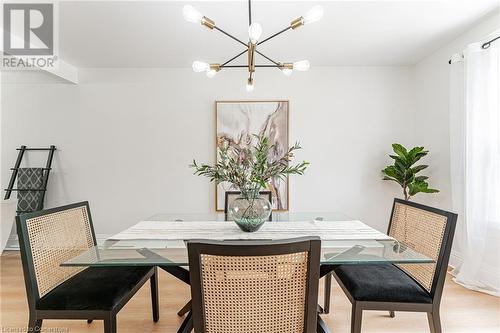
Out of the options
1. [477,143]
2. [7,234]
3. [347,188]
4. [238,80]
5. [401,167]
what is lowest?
[7,234]

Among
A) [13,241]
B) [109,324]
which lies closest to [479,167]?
[109,324]

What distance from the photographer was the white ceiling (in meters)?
2.29

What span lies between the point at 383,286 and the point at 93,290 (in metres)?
1.58

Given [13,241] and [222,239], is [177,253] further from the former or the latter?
[13,241]

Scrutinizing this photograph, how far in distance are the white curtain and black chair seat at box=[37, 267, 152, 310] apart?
279 centimetres

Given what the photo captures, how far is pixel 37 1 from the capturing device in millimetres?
2188

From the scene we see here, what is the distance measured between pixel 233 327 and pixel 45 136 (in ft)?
12.7

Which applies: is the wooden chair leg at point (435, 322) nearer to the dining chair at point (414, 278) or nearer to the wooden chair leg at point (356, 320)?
the dining chair at point (414, 278)

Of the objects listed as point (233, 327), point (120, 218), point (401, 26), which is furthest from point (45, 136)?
point (401, 26)

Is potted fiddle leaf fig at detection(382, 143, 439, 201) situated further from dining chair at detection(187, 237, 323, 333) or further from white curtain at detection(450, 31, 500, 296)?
dining chair at detection(187, 237, 323, 333)

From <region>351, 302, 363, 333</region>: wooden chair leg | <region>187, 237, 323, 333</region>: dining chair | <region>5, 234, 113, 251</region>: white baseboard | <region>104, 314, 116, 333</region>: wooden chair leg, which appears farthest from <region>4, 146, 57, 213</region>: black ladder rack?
<region>351, 302, 363, 333</region>: wooden chair leg

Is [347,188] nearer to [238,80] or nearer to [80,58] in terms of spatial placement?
[238,80]

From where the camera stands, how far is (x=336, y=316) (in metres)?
2.16

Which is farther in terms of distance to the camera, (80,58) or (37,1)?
(80,58)
